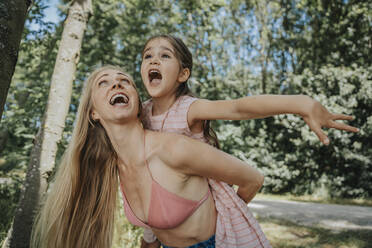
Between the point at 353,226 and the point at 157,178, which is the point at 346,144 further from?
the point at 157,178

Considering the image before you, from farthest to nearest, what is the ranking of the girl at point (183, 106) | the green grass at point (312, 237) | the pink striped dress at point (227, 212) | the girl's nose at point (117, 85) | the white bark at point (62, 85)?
the green grass at point (312, 237), the white bark at point (62, 85), the girl's nose at point (117, 85), the pink striped dress at point (227, 212), the girl at point (183, 106)

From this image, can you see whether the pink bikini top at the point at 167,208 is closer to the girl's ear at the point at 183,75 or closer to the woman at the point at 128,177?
the woman at the point at 128,177

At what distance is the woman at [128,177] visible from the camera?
143 cm

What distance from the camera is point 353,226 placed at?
17.7ft

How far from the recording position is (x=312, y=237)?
15.8 ft

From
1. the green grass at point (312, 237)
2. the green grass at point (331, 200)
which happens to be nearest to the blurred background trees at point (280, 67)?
the green grass at point (331, 200)

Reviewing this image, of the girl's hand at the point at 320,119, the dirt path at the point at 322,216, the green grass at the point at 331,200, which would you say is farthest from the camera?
the green grass at the point at 331,200

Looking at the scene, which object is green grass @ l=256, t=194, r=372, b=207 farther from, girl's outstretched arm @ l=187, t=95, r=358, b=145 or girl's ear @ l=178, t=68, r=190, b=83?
girl's outstretched arm @ l=187, t=95, r=358, b=145

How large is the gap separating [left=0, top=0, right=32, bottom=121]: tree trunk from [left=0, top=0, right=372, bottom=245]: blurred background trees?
244 inches

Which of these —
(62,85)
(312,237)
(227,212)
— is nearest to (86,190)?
(227,212)

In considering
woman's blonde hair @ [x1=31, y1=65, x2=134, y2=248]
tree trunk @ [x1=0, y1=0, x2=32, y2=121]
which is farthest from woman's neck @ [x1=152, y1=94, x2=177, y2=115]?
tree trunk @ [x1=0, y1=0, x2=32, y2=121]

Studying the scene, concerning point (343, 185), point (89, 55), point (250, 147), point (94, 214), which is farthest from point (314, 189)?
point (94, 214)

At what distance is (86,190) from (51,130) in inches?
67.0

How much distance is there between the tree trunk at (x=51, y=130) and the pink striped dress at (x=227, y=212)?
2018 mm
